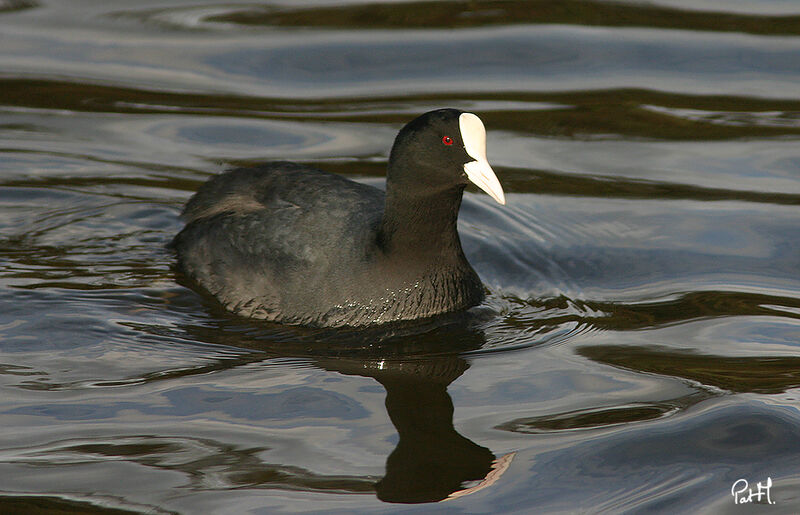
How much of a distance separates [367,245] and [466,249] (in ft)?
3.35

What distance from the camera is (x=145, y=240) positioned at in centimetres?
629

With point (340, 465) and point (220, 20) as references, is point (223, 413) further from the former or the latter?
point (220, 20)

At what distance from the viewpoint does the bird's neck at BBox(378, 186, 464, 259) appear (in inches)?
210

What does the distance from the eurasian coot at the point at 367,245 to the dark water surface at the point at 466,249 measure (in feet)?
0.51

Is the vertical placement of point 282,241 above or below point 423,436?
above

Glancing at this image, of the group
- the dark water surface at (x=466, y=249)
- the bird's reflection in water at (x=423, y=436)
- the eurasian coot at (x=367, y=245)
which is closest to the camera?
the bird's reflection in water at (x=423, y=436)

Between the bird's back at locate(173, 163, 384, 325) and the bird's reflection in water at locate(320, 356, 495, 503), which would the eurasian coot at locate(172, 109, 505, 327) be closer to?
the bird's back at locate(173, 163, 384, 325)

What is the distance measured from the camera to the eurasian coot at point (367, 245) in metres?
5.22

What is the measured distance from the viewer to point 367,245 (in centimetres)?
548
